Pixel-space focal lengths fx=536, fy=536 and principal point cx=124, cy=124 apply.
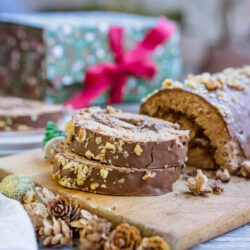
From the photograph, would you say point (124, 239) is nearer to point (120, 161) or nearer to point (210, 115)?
point (120, 161)

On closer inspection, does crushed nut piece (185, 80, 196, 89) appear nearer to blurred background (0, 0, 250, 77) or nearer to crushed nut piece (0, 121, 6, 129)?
crushed nut piece (0, 121, 6, 129)

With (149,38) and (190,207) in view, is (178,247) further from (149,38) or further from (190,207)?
(149,38)

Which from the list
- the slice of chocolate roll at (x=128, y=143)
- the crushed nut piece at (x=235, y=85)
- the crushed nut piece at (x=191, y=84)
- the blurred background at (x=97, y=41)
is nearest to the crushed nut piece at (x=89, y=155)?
the slice of chocolate roll at (x=128, y=143)

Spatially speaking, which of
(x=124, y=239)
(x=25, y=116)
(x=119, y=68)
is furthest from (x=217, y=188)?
(x=119, y=68)

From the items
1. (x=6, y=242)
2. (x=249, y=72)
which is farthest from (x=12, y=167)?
(x=249, y=72)

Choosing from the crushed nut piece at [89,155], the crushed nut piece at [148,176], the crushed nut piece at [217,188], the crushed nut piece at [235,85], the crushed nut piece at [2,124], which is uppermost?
the crushed nut piece at [235,85]

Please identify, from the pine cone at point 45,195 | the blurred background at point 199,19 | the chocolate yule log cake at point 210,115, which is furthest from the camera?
the blurred background at point 199,19

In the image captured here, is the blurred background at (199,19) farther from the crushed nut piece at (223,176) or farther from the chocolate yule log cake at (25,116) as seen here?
the crushed nut piece at (223,176)
